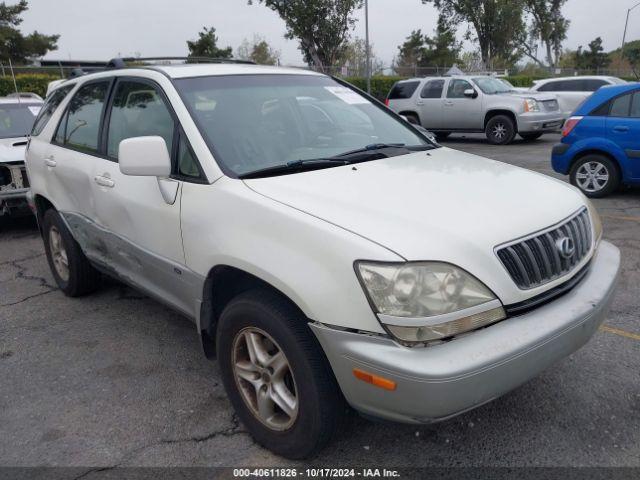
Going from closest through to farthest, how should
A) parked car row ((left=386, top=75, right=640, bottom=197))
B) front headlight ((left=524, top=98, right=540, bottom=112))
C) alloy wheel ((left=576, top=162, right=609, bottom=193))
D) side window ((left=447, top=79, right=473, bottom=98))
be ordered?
parked car row ((left=386, top=75, right=640, bottom=197)) → alloy wheel ((left=576, top=162, right=609, bottom=193)) → front headlight ((left=524, top=98, right=540, bottom=112)) → side window ((left=447, top=79, right=473, bottom=98))

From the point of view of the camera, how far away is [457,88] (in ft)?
47.9

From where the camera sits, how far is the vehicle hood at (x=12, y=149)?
6566 mm

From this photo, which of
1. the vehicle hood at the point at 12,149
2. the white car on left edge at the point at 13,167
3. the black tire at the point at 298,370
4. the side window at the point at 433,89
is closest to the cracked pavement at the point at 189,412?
the black tire at the point at 298,370

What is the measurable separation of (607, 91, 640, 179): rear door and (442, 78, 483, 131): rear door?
A: 7.18 m

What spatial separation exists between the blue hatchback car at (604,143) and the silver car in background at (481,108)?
6.14m

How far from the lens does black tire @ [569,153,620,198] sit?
23.9ft

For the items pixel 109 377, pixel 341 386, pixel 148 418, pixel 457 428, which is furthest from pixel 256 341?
A: pixel 109 377

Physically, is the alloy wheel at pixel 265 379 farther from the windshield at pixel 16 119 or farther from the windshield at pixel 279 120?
the windshield at pixel 16 119

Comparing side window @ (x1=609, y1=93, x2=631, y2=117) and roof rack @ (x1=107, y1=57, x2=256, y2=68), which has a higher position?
roof rack @ (x1=107, y1=57, x2=256, y2=68)

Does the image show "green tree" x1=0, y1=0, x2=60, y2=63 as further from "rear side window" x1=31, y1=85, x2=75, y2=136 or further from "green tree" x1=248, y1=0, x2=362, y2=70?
"rear side window" x1=31, y1=85, x2=75, y2=136

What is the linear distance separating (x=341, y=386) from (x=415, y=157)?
1546 millimetres

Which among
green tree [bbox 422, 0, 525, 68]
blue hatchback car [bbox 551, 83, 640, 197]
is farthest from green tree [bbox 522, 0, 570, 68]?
blue hatchback car [bbox 551, 83, 640, 197]

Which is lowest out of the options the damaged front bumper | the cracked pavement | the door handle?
the cracked pavement

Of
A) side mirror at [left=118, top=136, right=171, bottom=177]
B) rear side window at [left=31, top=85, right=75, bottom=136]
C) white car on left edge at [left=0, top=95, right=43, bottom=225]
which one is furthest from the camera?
white car on left edge at [left=0, top=95, right=43, bottom=225]
